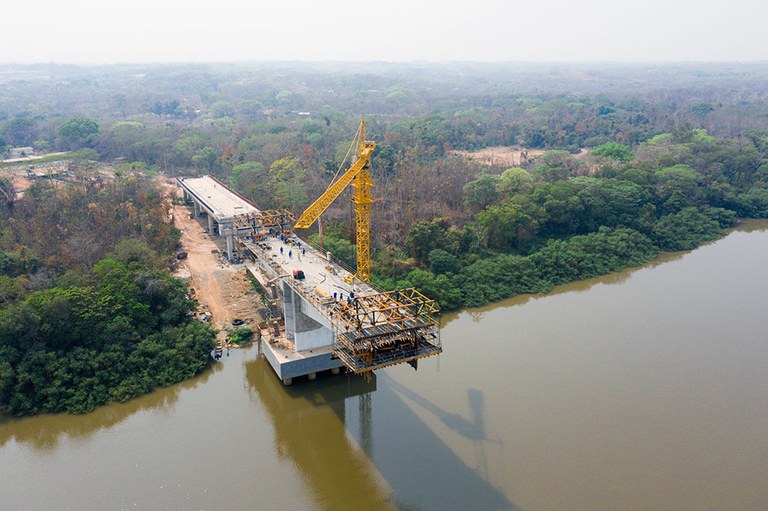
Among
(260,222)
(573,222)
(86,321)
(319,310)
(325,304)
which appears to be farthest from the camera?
(573,222)

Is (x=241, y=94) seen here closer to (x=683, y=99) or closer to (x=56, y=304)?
(x=683, y=99)

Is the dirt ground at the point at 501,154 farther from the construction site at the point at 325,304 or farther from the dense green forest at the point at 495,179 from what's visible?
the construction site at the point at 325,304

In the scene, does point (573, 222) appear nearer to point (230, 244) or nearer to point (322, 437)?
point (230, 244)

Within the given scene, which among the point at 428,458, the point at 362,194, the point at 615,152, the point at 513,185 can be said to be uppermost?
the point at 362,194

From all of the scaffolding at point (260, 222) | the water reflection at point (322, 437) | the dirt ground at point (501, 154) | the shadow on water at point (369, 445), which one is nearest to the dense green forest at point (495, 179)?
the dirt ground at point (501, 154)

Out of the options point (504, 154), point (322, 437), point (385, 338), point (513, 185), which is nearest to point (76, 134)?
point (513, 185)

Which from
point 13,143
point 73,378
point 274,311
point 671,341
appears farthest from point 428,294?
point 13,143

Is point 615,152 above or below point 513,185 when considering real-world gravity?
above
